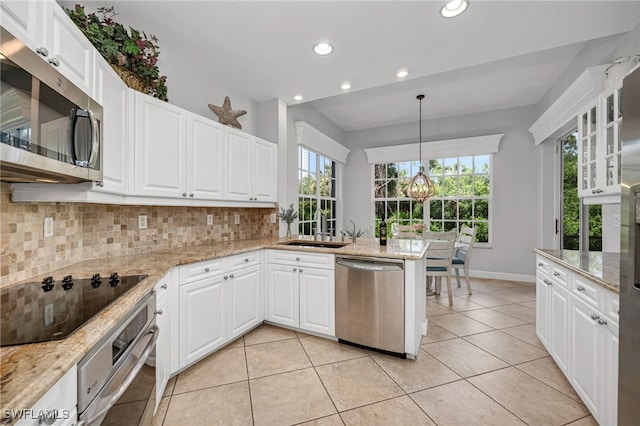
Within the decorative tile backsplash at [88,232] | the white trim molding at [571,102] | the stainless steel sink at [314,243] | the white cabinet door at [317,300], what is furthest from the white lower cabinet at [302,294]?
the white trim molding at [571,102]

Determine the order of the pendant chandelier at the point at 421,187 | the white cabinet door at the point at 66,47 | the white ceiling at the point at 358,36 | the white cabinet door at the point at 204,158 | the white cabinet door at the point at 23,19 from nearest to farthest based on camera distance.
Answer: the white cabinet door at the point at 23,19 → the white cabinet door at the point at 66,47 → the white ceiling at the point at 358,36 → the white cabinet door at the point at 204,158 → the pendant chandelier at the point at 421,187

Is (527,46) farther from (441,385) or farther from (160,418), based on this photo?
(160,418)

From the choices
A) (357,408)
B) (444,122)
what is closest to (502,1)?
(357,408)

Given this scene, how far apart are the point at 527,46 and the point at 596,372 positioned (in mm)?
2523

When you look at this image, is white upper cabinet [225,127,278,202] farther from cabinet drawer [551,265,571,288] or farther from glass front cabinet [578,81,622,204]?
glass front cabinet [578,81,622,204]

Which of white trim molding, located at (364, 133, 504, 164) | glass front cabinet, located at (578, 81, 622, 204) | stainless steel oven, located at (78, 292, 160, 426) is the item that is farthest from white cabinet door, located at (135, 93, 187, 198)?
white trim molding, located at (364, 133, 504, 164)

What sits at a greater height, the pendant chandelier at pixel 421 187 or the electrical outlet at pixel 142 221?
the pendant chandelier at pixel 421 187

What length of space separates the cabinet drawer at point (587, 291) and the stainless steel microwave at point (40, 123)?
105 inches

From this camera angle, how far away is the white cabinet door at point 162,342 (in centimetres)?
167

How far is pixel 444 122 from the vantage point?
5191 millimetres

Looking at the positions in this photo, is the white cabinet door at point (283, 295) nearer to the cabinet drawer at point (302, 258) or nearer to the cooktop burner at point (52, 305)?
the cabinet drawer at point (302, 258)

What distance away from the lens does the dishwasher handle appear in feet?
7.49

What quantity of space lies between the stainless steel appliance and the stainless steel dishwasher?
1255 mm

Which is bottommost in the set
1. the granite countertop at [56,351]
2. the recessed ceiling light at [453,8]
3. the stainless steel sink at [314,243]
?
the granite countertop at [56,351]
